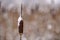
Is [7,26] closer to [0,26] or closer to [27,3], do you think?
[0,26]

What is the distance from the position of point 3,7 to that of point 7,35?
266mm

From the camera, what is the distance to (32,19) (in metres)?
1.24

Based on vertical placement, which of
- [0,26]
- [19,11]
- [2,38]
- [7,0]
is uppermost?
[7,0]

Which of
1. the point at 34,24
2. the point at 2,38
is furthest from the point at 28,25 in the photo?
the point at 2,38

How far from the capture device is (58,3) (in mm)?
1218

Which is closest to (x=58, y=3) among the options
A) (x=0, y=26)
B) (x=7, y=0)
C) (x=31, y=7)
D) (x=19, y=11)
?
(x=31, y=7)

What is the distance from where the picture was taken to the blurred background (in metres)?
1.23

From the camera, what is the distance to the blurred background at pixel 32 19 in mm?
1229

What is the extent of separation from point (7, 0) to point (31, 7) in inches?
9.2

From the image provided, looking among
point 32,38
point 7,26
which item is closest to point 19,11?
point 7,26

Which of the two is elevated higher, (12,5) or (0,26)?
(12,5)

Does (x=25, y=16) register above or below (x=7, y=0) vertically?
below

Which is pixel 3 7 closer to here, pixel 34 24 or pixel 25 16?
pixel 25 16

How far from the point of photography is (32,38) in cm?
125
